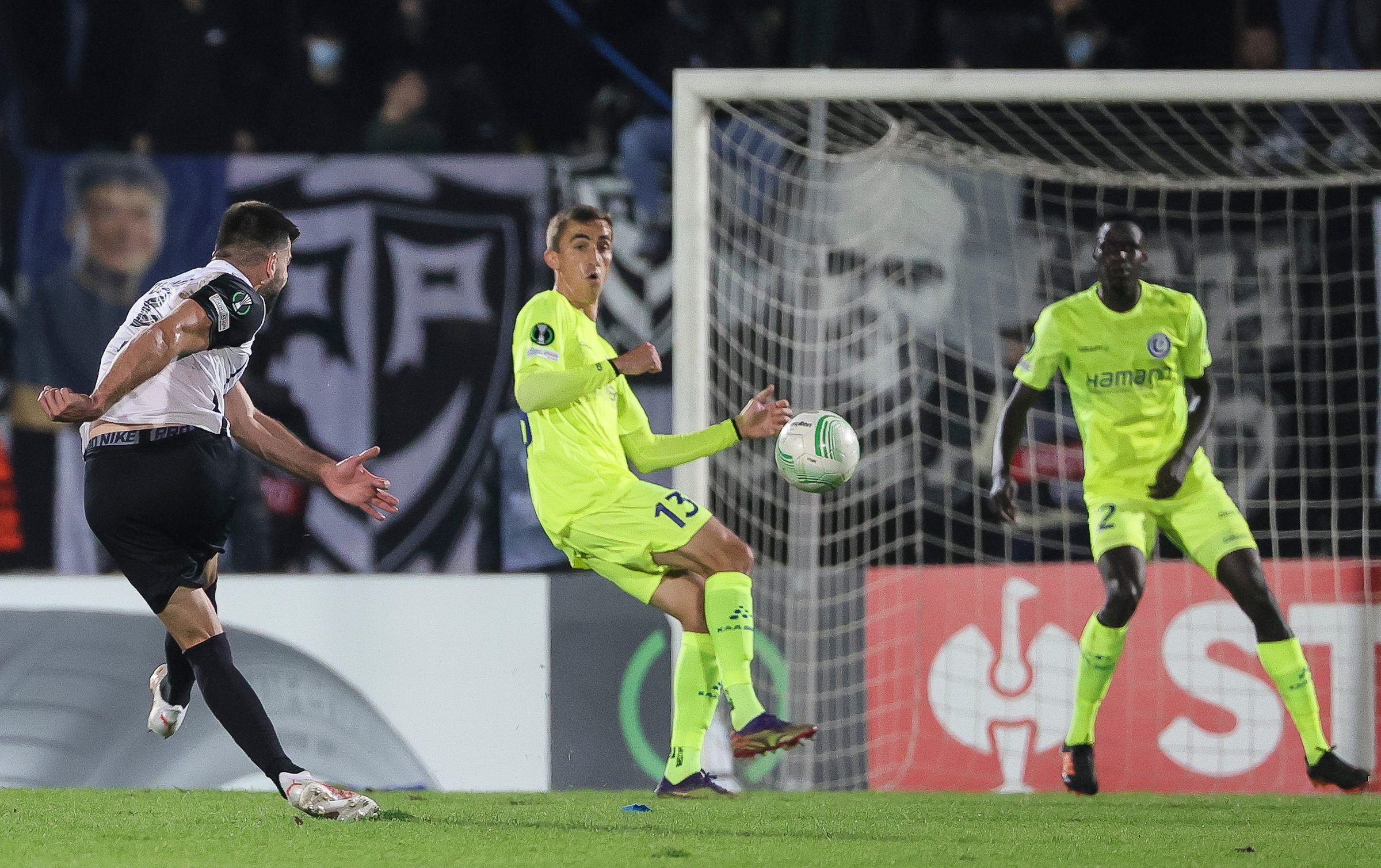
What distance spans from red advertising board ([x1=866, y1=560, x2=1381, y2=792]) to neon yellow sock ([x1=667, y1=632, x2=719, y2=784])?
4.23 ft

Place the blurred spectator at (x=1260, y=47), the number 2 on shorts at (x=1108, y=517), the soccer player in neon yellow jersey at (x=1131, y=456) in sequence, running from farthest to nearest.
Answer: the blurred spectator at (x=1260, y=47) < the number 2 on shorts at (x=1108, y=517) < the soccer player in neon yellow jersey at (x=1131, y=456)

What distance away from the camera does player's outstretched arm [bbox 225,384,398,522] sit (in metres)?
3.65

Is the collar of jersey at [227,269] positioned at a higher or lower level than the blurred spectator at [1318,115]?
lower

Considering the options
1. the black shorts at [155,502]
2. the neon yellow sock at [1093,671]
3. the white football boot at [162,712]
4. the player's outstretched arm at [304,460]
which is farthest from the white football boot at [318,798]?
the neon yellow sock at [1093,671]

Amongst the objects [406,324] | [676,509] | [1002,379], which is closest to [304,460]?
[676,509]

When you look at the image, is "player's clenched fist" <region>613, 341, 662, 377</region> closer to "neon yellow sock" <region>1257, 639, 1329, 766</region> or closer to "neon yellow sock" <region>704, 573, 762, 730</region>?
"neon yellow sock" <region>704, 573, 762, 730</region>

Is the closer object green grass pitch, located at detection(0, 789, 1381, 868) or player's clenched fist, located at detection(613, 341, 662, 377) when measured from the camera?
green grass pitch, located at detection(0, 789, 1381, 868)

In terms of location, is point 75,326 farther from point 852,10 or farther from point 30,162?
point 852,10

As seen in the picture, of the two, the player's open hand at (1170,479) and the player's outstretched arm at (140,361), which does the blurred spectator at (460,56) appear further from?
the player's outstretched arm at (140,361)

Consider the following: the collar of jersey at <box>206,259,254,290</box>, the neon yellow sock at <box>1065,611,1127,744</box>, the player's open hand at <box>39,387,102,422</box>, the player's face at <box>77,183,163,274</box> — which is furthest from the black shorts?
the player's face at <box>77,183,163,274</box>

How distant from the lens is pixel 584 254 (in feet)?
15.7

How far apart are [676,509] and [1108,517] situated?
1.61m

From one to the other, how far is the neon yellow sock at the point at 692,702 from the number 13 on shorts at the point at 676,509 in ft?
1.33

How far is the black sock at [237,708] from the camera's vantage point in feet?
11.4
